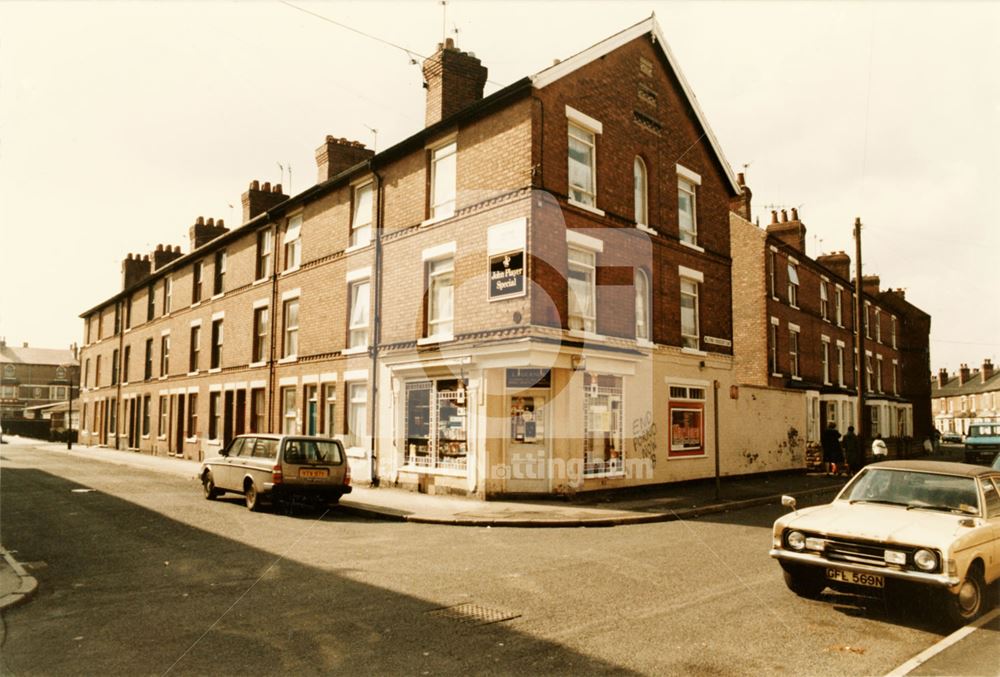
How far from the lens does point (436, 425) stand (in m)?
16.7

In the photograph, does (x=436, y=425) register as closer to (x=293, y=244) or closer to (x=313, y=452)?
(x=313, y=452)

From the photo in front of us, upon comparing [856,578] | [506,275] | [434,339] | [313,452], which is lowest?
[856,578]

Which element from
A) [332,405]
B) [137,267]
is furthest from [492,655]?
[137,267]

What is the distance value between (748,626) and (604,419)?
10.4 metres

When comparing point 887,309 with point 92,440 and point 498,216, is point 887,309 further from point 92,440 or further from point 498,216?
point 92,440

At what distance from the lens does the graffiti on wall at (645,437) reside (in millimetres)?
17266

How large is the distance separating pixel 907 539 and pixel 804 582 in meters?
1.28

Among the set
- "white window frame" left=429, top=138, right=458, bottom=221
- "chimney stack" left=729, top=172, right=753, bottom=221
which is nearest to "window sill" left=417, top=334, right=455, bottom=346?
"white window frame" left=429, top=138, right=458, bottom=221

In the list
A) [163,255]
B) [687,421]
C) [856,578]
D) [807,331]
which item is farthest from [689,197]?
[163,255]

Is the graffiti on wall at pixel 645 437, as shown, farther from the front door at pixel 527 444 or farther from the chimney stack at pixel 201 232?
the chimney stack at pixel 201 232

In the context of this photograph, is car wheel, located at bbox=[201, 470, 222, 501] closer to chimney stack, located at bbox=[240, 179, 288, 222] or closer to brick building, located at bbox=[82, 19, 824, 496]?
brick building, located at bbox=[82, 19, 824, 496]

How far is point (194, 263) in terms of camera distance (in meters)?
31.0

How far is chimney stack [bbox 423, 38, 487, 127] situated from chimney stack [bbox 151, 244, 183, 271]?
2516cm

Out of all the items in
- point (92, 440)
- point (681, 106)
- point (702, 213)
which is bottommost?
point (92, 440)
